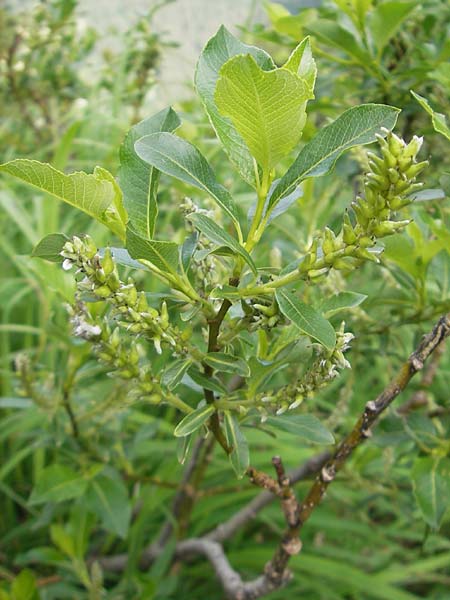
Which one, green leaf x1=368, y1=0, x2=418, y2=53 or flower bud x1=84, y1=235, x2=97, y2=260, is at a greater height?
green leaf x1=368, y1=0, x2=418, y2=53

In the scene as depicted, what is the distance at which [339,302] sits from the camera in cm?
60

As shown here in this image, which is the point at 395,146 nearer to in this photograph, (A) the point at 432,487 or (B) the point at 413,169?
(B) the point at 413,169

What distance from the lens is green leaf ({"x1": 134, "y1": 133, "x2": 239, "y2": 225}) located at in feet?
1.62

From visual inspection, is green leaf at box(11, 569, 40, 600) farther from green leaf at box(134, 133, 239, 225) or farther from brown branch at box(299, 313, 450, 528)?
green leaf at box(134, 133, 239, 225)

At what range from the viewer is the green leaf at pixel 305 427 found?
0.65 m

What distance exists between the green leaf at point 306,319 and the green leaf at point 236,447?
0.51ft

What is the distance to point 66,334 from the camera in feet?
3.12

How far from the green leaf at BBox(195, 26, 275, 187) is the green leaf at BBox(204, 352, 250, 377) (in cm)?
14

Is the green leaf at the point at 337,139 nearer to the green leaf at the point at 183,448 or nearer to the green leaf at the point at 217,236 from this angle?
the green leaf at the point at 217,236

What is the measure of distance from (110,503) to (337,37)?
2.42 ft

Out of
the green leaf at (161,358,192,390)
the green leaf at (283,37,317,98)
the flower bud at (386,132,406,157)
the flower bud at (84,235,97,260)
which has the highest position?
the green leaf at (283,37,317,98)

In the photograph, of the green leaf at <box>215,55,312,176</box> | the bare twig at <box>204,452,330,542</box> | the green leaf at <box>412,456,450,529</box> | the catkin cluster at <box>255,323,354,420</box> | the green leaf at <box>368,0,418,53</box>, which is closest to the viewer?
the green leaf at <box>215,55,312,176</box>

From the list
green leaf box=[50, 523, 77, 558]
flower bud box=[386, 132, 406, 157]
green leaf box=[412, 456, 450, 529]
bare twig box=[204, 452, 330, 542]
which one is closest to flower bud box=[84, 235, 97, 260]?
flower bud box=[386, 132, 406, 157]

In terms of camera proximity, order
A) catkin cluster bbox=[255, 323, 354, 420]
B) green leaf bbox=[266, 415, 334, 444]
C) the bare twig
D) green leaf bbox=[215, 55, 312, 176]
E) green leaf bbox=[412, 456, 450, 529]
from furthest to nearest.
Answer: the bare twig, green leaf bbox=[412, 456, 450, 529], green leaf bbox=[266, 415, 334, 444], catkin cluster bbox=[255, 323, 354, 420], green leaf bbox=[215, 55, 312, 176]
